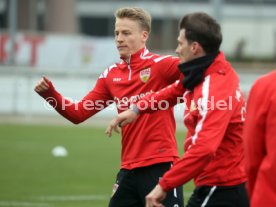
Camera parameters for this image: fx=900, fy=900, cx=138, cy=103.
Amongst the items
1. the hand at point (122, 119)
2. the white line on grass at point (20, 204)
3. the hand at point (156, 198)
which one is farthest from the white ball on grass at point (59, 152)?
the hand at point (156, 198)

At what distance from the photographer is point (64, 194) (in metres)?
13.6

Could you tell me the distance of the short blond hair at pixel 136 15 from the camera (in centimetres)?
771

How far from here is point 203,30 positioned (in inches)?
226

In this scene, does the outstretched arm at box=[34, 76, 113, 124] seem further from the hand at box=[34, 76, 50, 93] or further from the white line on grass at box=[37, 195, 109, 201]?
the white line on grass at box=[37, 195, 109, 201]

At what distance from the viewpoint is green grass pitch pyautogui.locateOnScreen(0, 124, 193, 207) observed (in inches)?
518

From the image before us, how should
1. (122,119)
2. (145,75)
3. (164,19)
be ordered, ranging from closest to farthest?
(122,119)
(145,75)
(164,19)

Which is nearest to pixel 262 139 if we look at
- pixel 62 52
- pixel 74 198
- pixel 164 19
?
pixel 74 198

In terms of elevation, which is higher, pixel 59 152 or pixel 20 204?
pixel 20 204

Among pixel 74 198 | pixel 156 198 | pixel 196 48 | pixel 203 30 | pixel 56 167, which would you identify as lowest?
pixel 56 167

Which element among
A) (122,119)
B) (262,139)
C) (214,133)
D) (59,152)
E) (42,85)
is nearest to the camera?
(262,139)

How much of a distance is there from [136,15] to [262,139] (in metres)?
2.91

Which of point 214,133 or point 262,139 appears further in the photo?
point 214,133

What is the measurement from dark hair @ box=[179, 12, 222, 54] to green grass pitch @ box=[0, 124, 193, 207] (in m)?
6.90

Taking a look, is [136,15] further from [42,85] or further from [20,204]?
[20,204]
